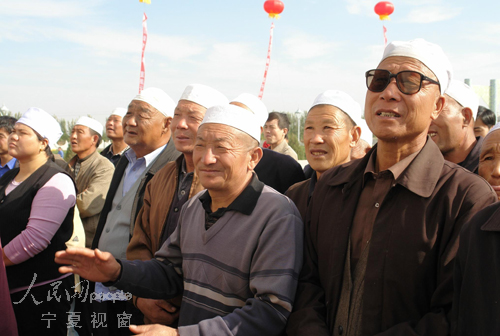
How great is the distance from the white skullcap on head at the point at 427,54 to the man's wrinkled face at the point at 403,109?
2 cm

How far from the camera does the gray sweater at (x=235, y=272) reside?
1848 mm

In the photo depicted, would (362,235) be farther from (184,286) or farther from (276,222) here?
(184,286)

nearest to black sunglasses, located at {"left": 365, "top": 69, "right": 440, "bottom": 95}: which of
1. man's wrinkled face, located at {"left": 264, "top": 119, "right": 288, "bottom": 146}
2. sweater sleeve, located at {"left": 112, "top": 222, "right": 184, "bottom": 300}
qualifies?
sweater sleeve, located at {"left": 112, "top": 222, "right": 184, "bottom": 300}

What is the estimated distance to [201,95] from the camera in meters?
3.26

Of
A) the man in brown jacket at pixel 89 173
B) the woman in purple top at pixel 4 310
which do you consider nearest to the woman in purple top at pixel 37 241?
the woman in purple top at pixel 4 310

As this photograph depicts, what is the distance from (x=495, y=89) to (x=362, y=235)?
5535 millimetres

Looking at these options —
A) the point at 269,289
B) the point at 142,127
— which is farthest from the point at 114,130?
the point at 269,289

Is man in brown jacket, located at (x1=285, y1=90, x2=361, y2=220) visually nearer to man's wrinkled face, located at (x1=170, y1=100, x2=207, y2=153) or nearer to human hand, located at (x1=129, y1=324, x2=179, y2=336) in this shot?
man's wrinkled face, located at (x1=170, y1=100, x2=207, y2=153)

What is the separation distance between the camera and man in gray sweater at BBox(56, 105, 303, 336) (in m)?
1.87

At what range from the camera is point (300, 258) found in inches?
80.2

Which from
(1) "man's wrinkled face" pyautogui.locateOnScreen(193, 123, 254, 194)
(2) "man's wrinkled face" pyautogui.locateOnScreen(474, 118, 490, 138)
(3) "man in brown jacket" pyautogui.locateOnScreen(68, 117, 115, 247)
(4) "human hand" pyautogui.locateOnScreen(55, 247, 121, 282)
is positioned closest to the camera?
(4) "human hand" pyautogui.locateOnScreen(55, 247, 121, 282)

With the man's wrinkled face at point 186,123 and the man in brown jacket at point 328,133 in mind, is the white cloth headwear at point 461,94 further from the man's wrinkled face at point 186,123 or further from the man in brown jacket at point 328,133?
the man's wrinkled face at point 186,123

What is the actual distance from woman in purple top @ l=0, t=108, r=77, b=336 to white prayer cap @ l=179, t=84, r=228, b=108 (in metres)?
1.40

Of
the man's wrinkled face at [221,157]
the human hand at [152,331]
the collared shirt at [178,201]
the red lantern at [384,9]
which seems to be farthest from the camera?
the red lantern at [384,9]
